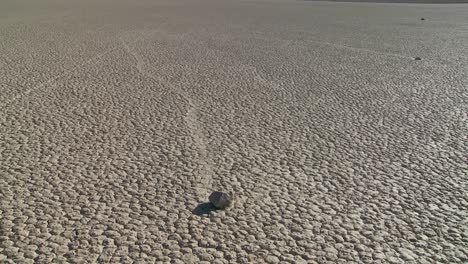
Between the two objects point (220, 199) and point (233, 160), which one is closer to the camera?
point (220, 199)

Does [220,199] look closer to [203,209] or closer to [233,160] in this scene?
[203,209]

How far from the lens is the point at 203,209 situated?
1809 mm

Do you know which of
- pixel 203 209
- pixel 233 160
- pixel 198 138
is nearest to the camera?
pixel 203 209

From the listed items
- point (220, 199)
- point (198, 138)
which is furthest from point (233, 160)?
point (220, 199)

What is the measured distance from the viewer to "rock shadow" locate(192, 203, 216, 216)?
5.84 ft

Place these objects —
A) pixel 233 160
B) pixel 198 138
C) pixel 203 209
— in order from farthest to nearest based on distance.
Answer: pixel 198 138 < pixel 233 160 < pixel 203 209

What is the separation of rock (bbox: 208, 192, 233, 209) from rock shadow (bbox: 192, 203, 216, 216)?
0.02 meters

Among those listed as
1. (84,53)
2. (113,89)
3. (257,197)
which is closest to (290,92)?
(113,89)

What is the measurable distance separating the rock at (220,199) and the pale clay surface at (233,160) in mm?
43

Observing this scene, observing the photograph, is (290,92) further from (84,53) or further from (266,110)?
(84,53)

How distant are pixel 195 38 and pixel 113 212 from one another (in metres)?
5.21

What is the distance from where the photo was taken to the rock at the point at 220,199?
181cm

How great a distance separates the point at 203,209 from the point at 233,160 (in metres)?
0.52

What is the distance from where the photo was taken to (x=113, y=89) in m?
3.63
